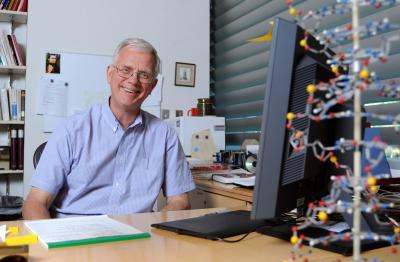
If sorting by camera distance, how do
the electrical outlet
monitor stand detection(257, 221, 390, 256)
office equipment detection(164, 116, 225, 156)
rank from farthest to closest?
the electrical outlet
office equipment detection(164, 116, 225, 156)
monitor stand detection(257, 221, 390, 256)

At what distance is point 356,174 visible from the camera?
453 mm

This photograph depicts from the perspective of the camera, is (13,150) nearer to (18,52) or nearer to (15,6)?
(18,52)

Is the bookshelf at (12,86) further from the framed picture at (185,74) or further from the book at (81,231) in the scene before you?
the book at (81,231)

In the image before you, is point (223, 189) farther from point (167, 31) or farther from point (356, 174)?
point (167, 31)

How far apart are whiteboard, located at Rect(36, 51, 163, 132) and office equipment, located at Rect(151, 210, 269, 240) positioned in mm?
2265

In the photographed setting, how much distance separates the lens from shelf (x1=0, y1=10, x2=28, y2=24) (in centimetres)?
305

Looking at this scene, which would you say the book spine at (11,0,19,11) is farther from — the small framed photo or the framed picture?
the framed picture

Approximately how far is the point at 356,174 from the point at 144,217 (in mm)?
936

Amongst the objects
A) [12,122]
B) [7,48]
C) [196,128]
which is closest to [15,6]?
[7,48]

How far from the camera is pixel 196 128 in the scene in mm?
3043

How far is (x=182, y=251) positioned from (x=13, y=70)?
8.92 feet

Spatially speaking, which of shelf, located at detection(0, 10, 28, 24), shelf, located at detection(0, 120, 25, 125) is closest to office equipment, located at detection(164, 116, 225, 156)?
shelf, located at detection(0, 120, 25, 125)

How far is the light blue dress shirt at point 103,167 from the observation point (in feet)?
5.31

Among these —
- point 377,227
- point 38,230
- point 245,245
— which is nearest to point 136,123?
Result: point 38,230
